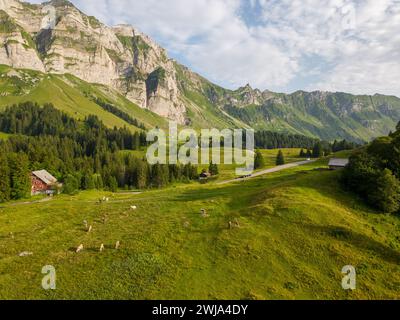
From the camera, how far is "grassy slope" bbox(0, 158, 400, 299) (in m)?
30.5

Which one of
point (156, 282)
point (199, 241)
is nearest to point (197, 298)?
point (156, 282)

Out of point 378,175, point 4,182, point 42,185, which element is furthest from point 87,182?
point 378,175

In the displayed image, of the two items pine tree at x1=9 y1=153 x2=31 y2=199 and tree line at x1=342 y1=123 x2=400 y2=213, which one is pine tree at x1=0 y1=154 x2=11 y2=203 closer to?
pine tree at x1=9 y1=153 x2=31 y2=199

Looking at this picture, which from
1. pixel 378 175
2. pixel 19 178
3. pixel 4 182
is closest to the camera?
pixel 378 175

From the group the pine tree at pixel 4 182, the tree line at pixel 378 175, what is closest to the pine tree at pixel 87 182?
the pine tree at pixel 4 182

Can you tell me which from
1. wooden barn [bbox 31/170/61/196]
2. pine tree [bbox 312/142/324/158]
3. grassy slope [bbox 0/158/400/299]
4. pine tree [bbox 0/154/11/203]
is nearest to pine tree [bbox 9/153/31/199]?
pine tree [bbox 0/154/11/203]

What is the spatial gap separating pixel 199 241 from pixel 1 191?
84335 mm

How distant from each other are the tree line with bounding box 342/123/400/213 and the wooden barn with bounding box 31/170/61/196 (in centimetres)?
10645

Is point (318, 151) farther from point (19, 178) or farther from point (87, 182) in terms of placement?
point (19, 178)

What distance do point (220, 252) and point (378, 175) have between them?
31.9m

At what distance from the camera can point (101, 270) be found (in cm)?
3388

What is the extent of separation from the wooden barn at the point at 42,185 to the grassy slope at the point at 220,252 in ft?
220

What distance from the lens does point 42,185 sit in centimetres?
12081

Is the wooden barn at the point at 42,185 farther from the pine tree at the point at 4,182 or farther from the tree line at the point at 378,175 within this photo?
the tree line at the point at 378,175
